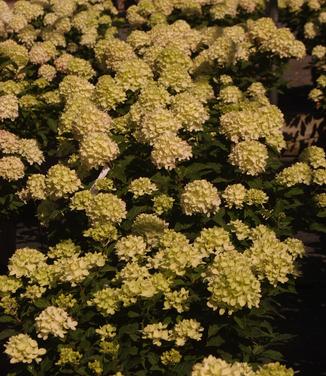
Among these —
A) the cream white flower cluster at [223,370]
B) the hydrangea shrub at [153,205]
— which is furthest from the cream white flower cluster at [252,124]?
the cream white flower cluster at [223,370]

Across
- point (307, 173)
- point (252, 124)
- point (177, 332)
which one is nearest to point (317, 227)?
point (307, 173)

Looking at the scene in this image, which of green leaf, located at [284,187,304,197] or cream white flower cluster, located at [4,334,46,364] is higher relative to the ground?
green leaf, located at [284,187,304,197]

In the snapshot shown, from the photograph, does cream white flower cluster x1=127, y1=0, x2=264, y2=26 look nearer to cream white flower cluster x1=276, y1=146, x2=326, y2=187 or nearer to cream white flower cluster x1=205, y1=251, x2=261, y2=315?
cream white flower cluster x1=276, y1=146, x2=326, y2=187

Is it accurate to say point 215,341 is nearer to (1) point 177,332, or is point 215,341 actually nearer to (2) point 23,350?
(1) point 177,332

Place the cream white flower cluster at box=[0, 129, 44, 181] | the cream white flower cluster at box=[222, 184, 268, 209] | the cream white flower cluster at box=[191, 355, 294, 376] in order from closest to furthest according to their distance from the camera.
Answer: the cream white flower cluster at box=[191, 355, 294, 376] < the cream white flower cluster at box=[222, 184, 268, 209] < the cream white flower cluster at box=[0, 129, 44, 181]

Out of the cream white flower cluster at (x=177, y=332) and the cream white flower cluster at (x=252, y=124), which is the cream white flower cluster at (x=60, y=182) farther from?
the cream white flower cluster at (x=177, y=332)

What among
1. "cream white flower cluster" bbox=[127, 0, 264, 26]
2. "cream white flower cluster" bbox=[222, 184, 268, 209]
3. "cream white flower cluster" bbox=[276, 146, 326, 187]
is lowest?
"cream white flower cluster" bbox=[222, 184, 268, 209]

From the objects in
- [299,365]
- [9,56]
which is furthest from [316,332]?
[9,56]

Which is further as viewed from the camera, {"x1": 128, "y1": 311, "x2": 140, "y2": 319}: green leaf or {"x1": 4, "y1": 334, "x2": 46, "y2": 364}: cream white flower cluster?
{"x1": 128, "y1": 311, "x2": 140, "y2": 319}: green leaf

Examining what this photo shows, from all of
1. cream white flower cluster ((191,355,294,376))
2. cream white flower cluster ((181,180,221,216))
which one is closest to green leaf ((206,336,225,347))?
cream white flower cluster ((191,355,294,376))

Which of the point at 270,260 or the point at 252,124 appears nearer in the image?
the point at 270,260

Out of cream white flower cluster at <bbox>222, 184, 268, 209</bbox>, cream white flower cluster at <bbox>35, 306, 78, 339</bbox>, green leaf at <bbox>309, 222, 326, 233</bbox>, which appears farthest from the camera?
green leaf at <bbox>309, 222, 326, 233</bbox>

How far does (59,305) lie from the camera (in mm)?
3650

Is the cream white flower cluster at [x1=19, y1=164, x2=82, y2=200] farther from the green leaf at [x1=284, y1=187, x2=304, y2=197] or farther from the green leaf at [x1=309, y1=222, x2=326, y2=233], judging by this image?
the green leaf at [x1=309, y1=222, x2=326, y2=233]
